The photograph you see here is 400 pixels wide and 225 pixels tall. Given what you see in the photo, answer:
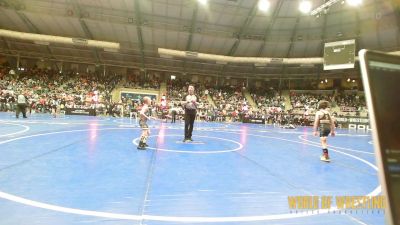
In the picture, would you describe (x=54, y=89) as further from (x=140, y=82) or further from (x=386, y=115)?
(x=386, y=115)

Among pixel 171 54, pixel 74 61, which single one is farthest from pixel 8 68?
pixel 171 54

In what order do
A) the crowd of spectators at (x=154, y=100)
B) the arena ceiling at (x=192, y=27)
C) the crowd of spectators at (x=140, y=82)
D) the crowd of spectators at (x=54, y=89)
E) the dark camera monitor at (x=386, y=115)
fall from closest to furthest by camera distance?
the dark camera monitor at (x=386, y=115) → the arena ceiling at (x=192, y=27) → the crowd of spectators at (x=54, y=89) → the crowd of spectators at (x=154, y=100) → the crowd of spectators at (x=140, y=82)

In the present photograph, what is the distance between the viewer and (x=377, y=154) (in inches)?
38.0

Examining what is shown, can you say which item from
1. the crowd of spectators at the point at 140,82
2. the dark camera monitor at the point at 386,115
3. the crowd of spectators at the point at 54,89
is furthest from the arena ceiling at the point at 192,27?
the dark camera monitor at the point at 386,115

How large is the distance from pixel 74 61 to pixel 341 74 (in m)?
37.8

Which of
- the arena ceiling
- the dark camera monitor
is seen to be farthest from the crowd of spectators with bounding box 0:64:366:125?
the dark camera monitor

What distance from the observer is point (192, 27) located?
29.4m

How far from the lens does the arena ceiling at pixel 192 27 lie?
26.7 metres

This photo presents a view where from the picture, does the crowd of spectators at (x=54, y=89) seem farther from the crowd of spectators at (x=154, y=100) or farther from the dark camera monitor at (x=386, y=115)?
the dark camera monitor at (x=386, y=115)

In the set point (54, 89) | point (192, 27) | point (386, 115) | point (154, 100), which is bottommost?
point (386, 115)

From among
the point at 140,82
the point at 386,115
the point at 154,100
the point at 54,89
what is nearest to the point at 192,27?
the point at 154,100

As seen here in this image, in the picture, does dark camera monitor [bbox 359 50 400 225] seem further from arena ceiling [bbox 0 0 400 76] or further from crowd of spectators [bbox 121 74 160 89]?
crowd of spectators [bbox 121 74 160 89]

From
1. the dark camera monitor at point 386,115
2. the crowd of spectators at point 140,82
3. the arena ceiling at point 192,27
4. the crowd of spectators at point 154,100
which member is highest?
the arena ceiling at point 192,27

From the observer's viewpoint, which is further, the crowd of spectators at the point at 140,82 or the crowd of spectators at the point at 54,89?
the crowd of spectators at the point at 140,82
